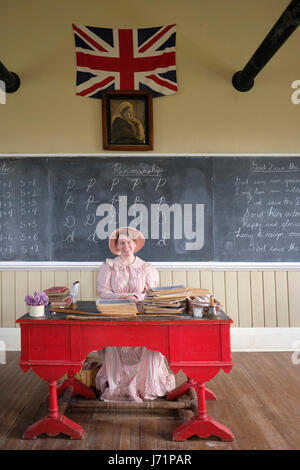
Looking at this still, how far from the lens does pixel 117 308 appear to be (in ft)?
7.80

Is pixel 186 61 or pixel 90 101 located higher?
pixel 186 61

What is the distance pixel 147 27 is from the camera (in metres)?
4.20

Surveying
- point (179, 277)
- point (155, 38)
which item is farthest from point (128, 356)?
point (155, 38)

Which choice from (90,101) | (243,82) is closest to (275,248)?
(243,82)

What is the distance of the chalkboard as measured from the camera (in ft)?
13.8

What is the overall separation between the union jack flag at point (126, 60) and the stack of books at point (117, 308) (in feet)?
9.28

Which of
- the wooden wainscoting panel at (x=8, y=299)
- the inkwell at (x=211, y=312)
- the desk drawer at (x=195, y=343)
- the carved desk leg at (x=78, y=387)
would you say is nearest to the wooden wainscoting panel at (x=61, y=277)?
the wooden wainscoting panel at (x=8, y=299)

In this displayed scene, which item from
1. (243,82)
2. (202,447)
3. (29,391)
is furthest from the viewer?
(243,82)

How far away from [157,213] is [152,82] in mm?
1606

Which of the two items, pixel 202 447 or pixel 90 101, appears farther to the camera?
pixel 90 101

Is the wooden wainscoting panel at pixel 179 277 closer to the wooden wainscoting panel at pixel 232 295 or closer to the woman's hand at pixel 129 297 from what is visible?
the wooden wainscoting panel at pixel 232 295

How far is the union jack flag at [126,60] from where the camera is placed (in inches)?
164

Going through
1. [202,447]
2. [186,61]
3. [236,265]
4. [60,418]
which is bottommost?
[202,447]

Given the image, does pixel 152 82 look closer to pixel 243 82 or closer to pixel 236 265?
pixel 243 82
